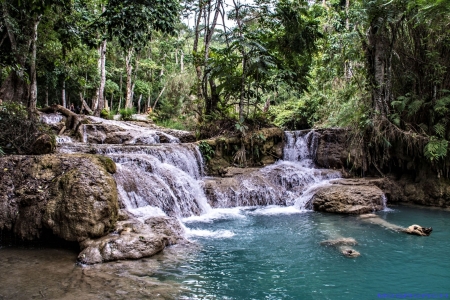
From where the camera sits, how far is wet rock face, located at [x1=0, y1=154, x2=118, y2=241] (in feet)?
17.4

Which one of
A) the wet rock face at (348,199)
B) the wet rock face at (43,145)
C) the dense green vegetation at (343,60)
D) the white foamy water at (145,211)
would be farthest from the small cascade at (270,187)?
the wet rock face at (43,145)

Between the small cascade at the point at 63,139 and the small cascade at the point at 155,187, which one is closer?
the small cascade at the point at 155,187

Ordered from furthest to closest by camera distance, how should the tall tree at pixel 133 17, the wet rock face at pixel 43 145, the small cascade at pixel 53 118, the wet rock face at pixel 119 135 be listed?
the small cascade at pixel 53 118
the wet rock face at pixel 119 135
the wet rock face at pixel 43 145
the tall tree at pixel 133 17

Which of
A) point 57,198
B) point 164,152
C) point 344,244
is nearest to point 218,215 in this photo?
point 164,152

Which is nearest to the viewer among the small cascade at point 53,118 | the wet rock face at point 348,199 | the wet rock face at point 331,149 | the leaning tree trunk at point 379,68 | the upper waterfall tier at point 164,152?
the wet rock face at point 348,199

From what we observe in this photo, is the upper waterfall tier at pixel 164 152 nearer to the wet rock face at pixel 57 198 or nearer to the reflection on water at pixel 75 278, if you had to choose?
the wet rock face at pixel 57 198

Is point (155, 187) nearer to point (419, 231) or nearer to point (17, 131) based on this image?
point (17, 131)

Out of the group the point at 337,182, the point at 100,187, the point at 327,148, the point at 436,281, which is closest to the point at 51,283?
the point at 100,187

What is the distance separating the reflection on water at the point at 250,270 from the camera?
13.1 feet

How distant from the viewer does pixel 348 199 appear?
28.8ft

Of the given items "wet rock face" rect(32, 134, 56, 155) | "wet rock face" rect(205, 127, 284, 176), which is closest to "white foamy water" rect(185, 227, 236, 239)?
"wet rock face" rect(32, 134, 56, 155)

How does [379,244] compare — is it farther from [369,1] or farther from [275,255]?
[369,1]

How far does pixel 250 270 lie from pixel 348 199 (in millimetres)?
5002

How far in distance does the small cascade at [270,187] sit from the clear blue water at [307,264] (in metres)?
1.96
